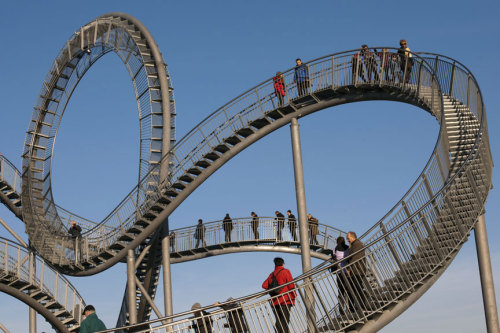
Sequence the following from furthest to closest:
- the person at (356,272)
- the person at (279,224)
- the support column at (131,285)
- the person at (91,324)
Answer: the person at (279,224) → the support column at (131,285) → the person at (356,272) → the person at (91,324)

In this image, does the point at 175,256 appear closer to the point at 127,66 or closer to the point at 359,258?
the point at 127,66

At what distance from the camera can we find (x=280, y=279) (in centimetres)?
1252

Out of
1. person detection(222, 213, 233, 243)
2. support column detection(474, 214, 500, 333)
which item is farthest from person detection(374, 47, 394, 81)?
person detection(222, 213, 233, 243)

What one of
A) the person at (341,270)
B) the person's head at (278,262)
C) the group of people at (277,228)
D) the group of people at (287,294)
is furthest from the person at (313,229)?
the person's head at (278,262)

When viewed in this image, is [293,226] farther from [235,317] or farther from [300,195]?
[235,317]

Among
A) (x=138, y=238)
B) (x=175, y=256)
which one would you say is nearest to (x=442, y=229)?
(x=138, y=238)

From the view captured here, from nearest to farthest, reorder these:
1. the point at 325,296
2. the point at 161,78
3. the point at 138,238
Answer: the point at 325,296 → the point at 138,238 → the point at 161,78

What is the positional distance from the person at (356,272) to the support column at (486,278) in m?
3.56

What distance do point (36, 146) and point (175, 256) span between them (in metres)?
7.19

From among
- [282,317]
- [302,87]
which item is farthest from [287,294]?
[302,87]

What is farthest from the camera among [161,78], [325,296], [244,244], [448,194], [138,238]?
[244,244]

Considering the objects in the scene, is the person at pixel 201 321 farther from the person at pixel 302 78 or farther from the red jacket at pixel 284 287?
the person at pixel 302 78

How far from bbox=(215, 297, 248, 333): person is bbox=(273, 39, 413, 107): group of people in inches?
326

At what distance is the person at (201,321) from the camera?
40.4 ft
